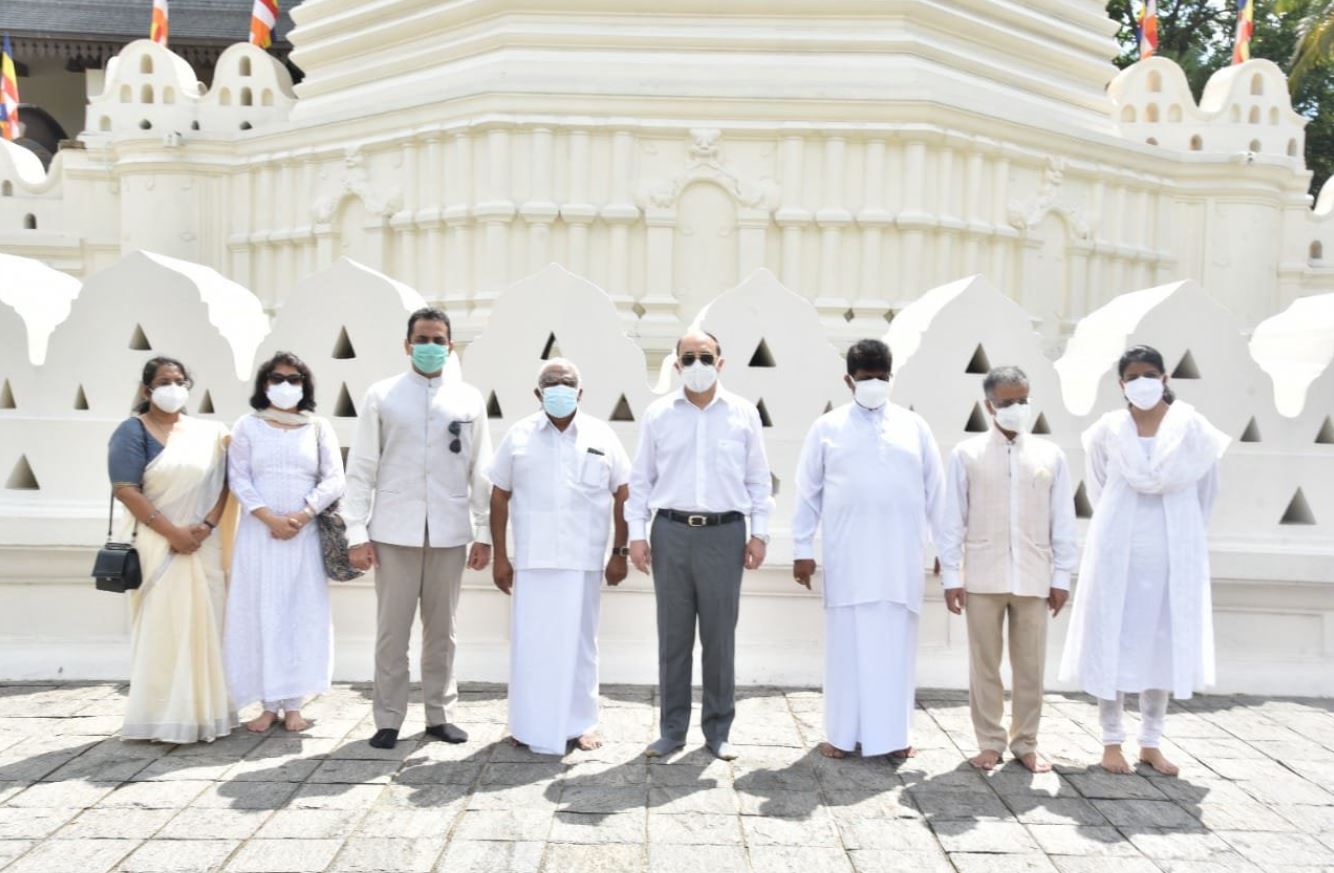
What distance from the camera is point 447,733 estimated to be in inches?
211

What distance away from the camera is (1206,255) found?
14648 mm

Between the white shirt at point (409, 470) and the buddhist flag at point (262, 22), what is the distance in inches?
515

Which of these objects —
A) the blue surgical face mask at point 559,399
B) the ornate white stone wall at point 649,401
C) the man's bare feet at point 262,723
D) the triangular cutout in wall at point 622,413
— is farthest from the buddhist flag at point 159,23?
the blue surgical face mask at point 559,399

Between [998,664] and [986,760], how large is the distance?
0.43m

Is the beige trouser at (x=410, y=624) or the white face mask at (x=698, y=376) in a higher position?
the white face mask at (x=698, y=376)

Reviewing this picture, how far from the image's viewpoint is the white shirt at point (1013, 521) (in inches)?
202

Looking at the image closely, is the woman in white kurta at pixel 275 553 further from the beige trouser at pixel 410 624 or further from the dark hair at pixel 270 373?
the beige trouser at pixel 410 624

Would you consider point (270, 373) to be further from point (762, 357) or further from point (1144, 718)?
point (1144, 718)

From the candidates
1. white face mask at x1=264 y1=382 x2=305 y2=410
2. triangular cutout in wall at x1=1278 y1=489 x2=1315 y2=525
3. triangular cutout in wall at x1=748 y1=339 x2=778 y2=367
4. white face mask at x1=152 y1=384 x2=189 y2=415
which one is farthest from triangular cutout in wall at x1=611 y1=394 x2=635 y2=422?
triangular cutout in wall at x1=1278 y1=489 x2=1315 y2=525

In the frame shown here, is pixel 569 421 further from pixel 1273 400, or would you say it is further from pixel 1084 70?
pixel 1084 70

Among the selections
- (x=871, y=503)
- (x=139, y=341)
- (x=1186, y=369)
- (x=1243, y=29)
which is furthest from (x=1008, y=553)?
(x=1243, y=29)

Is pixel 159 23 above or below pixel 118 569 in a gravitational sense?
above

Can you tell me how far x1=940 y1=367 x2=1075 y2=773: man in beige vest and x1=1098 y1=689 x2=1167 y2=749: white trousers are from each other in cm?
32

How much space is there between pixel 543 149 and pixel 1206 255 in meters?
8.65
